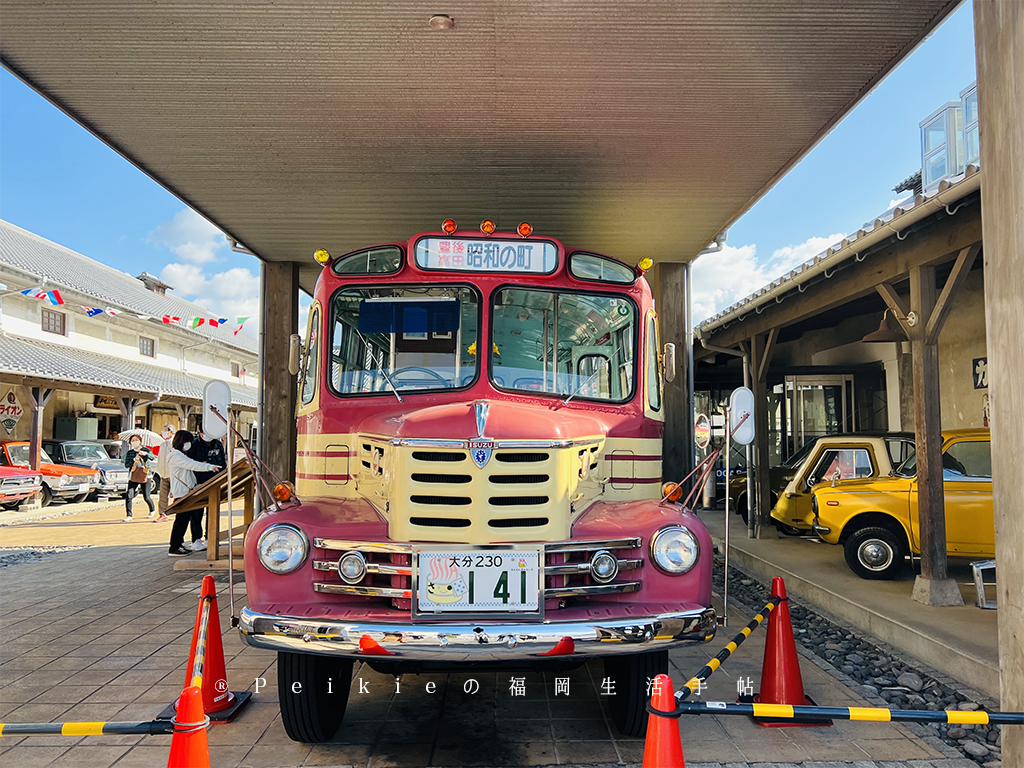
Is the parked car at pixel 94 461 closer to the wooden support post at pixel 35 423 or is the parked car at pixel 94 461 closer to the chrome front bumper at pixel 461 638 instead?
the wooden support post at pixel 35 423

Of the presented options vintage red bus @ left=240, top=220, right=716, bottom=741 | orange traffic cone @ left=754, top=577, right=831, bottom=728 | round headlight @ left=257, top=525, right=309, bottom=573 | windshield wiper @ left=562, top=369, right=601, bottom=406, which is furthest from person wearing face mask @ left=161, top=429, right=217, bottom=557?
orange traffic cone @ left=754, top=577, right=831, bottom=728

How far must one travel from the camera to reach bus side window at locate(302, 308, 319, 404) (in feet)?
14.8

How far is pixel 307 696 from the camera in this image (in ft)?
11.6

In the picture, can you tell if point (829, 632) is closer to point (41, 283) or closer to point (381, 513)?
point (381, 513)

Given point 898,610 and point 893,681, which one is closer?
point 893,681

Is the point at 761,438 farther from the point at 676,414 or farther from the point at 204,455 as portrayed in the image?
the point at 204,455

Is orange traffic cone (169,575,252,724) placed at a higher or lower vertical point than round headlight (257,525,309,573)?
lower

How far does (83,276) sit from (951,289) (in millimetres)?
24644

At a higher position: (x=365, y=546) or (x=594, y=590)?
(x=365, y=546)

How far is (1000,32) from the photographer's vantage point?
125 inches

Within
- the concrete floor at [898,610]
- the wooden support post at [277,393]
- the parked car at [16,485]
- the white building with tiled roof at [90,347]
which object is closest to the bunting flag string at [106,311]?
the white building with tiled roof at [90,347]

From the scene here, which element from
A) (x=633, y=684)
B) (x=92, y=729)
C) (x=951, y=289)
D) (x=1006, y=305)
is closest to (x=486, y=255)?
(x=633, y=684)

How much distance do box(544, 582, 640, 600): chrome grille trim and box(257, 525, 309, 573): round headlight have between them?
1171mm

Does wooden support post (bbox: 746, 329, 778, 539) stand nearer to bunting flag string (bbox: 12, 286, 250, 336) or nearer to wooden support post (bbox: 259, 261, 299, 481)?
wooden support post (bbox: 259, 261, 299, 481)
